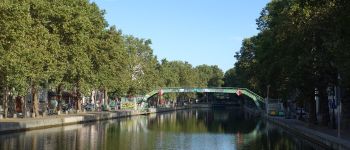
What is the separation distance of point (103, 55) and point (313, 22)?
44.8 metres

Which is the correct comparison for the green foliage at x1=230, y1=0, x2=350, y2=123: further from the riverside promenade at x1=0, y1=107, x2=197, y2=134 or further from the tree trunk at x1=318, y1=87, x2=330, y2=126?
the riverside promenade at x1=0, y1=107, x2=197, y2=134

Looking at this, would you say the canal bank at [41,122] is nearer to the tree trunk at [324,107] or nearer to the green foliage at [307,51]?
the green foliage at [307,51]

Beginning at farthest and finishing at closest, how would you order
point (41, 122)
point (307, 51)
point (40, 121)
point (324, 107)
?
point (324, 107) < point (41, 122) < point (40, 121) < point (307, 51)

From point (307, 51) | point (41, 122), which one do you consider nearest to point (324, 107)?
point (307, 51)

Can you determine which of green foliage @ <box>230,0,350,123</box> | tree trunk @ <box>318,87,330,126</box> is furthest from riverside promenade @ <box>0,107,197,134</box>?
tree trunk @ <box>318,87,330,126</box>

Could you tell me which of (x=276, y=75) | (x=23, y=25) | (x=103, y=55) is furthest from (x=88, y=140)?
(x=103, y=55)

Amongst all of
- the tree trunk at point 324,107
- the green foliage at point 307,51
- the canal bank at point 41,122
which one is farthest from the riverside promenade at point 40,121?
the tree trunk at point 324,107

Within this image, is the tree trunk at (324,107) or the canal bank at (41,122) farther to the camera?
the tree trunk at (324,107)

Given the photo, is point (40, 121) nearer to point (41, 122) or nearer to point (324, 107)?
point (41, 122)

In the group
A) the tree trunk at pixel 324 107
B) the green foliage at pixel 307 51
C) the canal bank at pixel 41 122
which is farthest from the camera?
the tree trunk at pixel 324 107

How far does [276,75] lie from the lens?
55812mm

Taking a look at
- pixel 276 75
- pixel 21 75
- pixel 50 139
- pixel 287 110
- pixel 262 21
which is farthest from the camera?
pixel 287 110

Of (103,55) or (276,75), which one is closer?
(276,75)

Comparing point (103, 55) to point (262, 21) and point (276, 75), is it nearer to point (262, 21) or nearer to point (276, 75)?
point (262, 21)
